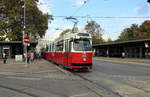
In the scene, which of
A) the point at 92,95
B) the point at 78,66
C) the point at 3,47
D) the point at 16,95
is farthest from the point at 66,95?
the point at 3,47

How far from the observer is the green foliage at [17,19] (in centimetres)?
4294

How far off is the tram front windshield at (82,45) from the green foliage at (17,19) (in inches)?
1045

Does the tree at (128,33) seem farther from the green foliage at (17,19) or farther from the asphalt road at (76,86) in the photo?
the asphalt road at (76,86)

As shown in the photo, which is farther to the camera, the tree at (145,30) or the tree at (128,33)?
the tree at (128,33)

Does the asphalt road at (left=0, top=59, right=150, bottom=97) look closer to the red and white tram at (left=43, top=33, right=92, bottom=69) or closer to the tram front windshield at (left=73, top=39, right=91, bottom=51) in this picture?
the red and white tram at (left=43, top=33, right=92, bottom=69)

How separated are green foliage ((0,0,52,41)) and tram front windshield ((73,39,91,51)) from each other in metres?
26.5

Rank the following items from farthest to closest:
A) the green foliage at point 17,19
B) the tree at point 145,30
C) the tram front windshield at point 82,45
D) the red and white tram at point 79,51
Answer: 1. the tree at point 145,30
2. the green foliage at point 17,19
3. the tram front windshield at point 82,45
4. the red and white tram at point 79,51

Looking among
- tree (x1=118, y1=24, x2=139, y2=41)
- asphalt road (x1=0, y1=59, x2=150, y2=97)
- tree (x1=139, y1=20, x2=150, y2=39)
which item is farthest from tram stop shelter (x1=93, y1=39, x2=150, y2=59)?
tree (x1=118, y1=24, x2=139, y2=41)

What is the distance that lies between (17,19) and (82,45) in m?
28.9

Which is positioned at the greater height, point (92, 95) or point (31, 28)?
point (31, 28)

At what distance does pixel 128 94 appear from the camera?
856 centimetres

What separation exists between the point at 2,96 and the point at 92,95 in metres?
3.53

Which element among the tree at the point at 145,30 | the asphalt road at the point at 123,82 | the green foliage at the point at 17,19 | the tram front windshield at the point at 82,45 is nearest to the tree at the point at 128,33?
the tree at the point at 145,30

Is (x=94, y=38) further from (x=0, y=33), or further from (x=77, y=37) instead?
(x=77, y=37)
